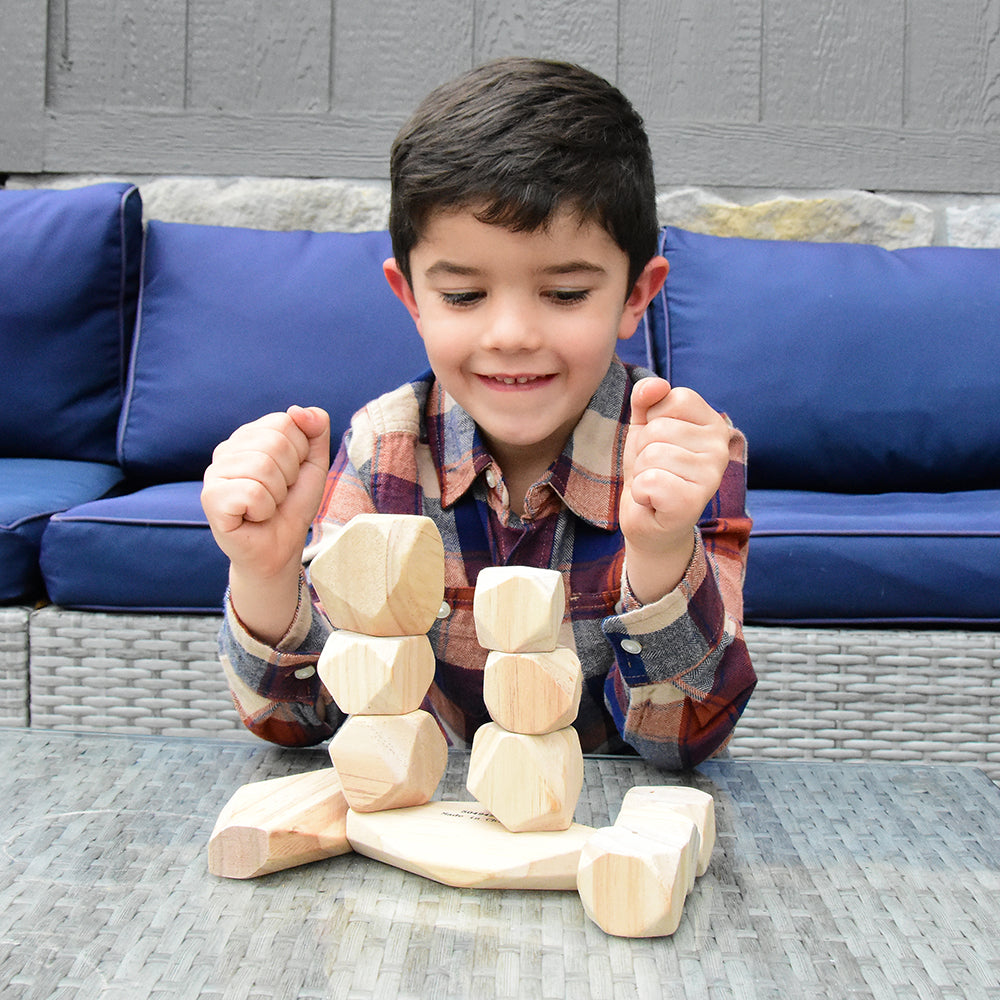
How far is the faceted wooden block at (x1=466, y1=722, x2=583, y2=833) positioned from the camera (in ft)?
1.98

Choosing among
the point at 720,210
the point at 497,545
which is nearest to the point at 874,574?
the point at 497,545

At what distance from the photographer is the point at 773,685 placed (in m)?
1.44

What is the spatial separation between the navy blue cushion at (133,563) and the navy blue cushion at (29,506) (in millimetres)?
26

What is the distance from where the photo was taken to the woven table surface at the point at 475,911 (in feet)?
1.58

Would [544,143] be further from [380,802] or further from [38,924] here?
[38,924]

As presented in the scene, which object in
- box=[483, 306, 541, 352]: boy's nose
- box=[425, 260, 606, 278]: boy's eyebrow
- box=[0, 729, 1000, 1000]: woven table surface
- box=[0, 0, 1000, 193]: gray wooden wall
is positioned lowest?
box=[0, 729, 1000, 1000]: woven table surface

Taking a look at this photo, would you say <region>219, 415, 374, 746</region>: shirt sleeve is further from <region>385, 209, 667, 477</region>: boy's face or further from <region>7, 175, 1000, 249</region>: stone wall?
<region>7, 175, 1000, 249</region>: stone wall

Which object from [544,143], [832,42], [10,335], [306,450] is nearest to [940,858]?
[306,450]

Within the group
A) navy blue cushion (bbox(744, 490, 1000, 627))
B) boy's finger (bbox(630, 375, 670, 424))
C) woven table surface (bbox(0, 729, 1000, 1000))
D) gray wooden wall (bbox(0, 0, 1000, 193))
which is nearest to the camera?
woven table surface (bbox(0, 729, 1000, 1000))

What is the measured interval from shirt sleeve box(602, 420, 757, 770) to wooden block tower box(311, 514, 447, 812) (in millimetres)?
201

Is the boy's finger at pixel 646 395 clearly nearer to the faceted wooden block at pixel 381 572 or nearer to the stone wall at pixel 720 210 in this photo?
the faceted wooden block at pixel 381 572

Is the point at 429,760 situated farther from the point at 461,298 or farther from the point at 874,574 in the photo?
the point at 874,574

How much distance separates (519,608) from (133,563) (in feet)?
3.41

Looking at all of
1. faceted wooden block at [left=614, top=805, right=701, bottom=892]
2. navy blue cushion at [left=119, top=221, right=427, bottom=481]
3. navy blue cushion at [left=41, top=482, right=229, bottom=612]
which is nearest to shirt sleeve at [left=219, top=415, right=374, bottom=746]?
faceted wooden block at [left=614, top=805, right=701, bottom=892]
